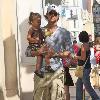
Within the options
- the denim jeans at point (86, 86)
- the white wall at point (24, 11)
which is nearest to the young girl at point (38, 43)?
the white wall at point (24, 11)

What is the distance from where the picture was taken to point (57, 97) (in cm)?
677

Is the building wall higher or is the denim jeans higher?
the building wall

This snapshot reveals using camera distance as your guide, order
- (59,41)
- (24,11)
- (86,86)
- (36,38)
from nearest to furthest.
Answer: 1. (59,41)
2. (36,38)
3. (24,11)
4. (86,86)

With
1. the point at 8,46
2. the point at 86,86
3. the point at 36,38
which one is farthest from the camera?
the point at 86,86

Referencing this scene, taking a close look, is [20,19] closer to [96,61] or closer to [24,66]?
[24,66]

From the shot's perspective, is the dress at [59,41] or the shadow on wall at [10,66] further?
the shadow on wall at [10,66]

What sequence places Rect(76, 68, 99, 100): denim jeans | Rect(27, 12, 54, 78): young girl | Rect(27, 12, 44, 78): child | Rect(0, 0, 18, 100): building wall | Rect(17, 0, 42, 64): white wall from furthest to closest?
Rect(76, 68, 99, 100): denim jeans, Rect(17, 0, 42, 64): white wall, Rect(0, 0, 18, 100): building wall, Rect(27, 12, 44, 78): child, Rect(27, 12, 54, 78): young girl

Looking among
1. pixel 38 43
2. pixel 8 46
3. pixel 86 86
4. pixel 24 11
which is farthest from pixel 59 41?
pixel 86 86

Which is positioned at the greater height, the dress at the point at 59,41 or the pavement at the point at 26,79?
the dress at the point at 59,41

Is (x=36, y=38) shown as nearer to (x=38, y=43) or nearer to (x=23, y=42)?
(x=38, y=43)

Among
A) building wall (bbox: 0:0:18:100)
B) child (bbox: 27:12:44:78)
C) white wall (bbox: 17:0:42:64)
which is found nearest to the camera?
child (bbox: 27:12:44:78)

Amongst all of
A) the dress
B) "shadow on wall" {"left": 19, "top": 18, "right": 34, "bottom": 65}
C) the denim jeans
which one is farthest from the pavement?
the dress

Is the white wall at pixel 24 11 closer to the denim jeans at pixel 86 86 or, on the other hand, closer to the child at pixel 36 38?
the denim jeans at pixel 86 86

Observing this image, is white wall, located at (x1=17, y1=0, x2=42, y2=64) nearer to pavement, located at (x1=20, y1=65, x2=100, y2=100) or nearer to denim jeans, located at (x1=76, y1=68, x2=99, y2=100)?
pavement, located at (x1=20, y1=65, x2=100, y2=100)
